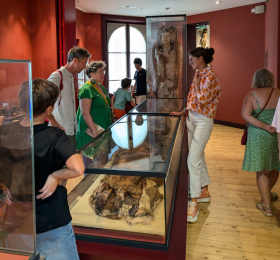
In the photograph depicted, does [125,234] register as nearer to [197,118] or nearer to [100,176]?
[100,176]

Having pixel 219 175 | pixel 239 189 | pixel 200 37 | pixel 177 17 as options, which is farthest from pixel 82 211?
pixel 200 37

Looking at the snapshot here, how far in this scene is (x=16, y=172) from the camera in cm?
110

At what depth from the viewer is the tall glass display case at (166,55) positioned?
5203 mm

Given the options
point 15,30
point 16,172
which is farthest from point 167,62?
point 16,172

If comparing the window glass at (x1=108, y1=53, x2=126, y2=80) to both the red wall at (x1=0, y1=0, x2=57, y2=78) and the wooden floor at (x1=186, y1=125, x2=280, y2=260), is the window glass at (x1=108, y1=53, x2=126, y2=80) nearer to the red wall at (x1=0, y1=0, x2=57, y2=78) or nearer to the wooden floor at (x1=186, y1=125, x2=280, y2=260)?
the red wall at (x1=0, y1=0, x2=57, y2=78)

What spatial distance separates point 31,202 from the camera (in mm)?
1104

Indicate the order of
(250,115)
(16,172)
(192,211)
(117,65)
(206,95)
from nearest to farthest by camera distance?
(16,172), (206,95), (192,211), (250,115), (117,65)

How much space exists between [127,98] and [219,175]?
2.19 metres

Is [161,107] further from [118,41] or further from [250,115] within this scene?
[118,41]

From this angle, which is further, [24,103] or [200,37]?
[200,37]

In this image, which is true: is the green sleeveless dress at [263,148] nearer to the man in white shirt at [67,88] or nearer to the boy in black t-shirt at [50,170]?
the man in white shirt at [67,88]

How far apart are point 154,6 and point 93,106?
266 inches

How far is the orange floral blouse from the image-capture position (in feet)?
10.2

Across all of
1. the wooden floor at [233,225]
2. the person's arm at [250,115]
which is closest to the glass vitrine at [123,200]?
the wooden floor at [233,225]
